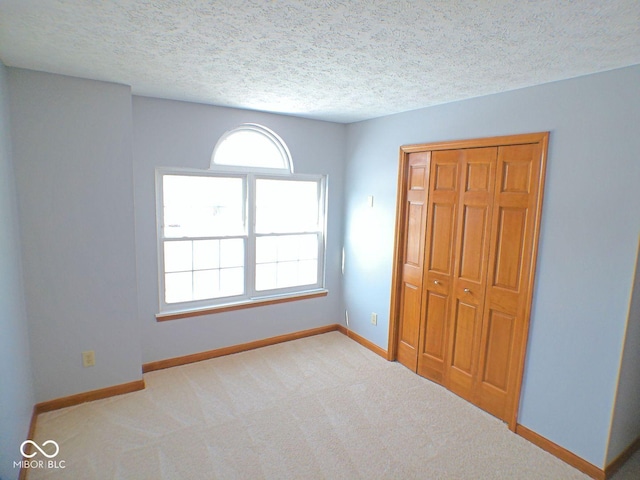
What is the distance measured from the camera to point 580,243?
7.10 ft

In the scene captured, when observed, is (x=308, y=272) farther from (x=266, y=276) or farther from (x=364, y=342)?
(x=364, y=342)

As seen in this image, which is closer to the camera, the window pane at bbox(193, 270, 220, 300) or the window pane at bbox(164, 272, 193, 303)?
the window pane at bbox(164, 272, 193, 303)

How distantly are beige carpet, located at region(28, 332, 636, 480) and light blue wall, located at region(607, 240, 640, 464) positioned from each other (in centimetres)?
33

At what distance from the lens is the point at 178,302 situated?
330cm

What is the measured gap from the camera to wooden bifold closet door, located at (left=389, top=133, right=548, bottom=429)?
247 centimetres

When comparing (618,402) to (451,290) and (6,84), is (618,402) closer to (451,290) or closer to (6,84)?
(451,290)

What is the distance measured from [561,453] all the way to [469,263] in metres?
1.34

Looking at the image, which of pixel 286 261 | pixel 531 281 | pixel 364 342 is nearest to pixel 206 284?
pixel 286 261

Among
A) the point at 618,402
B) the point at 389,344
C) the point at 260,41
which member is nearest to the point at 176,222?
the point at 260,41

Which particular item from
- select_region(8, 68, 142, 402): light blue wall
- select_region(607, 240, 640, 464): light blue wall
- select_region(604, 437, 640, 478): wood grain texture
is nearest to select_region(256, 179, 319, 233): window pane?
select_region(8, 68, 142, 402): light blue wall

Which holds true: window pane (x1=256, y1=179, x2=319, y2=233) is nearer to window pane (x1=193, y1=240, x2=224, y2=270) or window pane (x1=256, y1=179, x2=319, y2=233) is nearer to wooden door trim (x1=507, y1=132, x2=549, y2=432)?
window pane (x1=193, y1=240, x2=224, y2=270)

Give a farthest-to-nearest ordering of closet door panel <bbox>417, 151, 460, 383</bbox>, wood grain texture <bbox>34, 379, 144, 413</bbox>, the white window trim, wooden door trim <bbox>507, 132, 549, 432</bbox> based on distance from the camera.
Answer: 1. the white window trim
2. closet door panel <bbox>417, 151, 460, 383</bbox>
3. wood grain texture <bbox>34, 379, 144, 413</bbox>
4. wooden door trim <bbox>507, 132, 549, 432</bbox>

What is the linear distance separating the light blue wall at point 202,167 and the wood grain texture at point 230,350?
0.14 feet

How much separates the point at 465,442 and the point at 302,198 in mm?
2639
